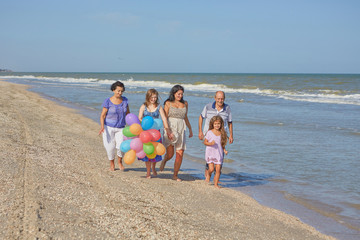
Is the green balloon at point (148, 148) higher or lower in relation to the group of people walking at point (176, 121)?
lower

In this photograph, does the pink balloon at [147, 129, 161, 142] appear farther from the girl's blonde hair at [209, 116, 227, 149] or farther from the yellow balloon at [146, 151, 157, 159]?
the girl's blonde hair at [209, 116, 227, 149]

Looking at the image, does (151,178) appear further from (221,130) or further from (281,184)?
(281,184)

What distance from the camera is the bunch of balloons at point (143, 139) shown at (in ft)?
19.4

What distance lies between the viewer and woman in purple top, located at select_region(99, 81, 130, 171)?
6.38 metres

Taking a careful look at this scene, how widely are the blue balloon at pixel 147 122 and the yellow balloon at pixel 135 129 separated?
0.24 feet

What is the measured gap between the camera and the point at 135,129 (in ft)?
19.4

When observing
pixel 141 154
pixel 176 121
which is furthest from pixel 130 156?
pixel 176 121

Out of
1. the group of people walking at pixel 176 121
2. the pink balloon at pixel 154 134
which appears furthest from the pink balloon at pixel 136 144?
the group of people walking at pixel 176 121

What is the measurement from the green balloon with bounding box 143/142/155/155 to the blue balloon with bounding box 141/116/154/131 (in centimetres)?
27

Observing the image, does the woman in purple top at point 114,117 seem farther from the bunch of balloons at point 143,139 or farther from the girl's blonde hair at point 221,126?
the girl's blonde hair at point 221,126

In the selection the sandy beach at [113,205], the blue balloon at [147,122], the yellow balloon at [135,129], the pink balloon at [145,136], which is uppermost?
the blue balloon at [147,122]

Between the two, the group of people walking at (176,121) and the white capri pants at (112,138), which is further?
the white capri pants at (112,138)

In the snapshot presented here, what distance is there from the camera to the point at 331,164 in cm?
766

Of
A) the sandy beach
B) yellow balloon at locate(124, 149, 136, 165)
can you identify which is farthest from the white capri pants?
yellow balloon at locate(124, 149, 136, 165)
